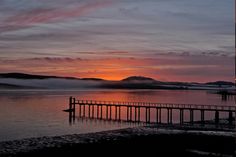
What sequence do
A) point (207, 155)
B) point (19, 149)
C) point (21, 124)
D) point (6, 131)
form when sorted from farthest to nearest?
point (21, 124) → point (6, 131) → point (19, 149) → point (207, 155)

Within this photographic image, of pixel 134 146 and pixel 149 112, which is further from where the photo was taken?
pixel 149 112

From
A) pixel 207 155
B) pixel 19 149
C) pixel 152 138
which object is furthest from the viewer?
pixel 152 138

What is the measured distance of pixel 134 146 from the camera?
1139 inches

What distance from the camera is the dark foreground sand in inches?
1028

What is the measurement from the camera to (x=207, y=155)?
984 inches

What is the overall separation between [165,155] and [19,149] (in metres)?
9.64

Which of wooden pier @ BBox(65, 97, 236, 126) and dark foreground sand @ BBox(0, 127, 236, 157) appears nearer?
dark foreground sand @ BBox(0, 127, 236, 157)

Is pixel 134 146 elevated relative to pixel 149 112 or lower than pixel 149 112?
elevated

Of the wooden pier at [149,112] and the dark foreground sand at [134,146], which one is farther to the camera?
the wooden pier at [149,112]

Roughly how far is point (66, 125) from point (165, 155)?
1509 inches

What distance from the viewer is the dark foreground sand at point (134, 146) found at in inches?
1028

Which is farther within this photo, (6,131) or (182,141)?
(6,131)

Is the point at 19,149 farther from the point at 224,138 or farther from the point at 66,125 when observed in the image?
the point at 66,125

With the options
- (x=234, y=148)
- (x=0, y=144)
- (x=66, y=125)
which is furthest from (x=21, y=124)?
(x=234, y=148)
